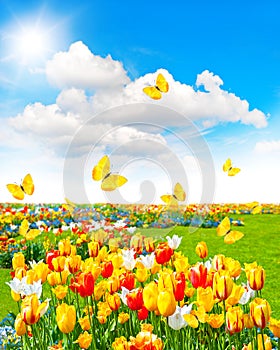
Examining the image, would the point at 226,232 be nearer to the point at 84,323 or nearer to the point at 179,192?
the point at 84,323

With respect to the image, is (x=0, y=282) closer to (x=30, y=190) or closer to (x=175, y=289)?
(x=30, y=190)

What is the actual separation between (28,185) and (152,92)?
6.00 ft

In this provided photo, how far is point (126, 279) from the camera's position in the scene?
2877 mm

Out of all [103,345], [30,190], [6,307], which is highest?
[30,190]

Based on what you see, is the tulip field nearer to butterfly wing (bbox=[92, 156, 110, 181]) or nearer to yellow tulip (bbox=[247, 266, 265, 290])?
yellow tulip (bbox=[247, 266, 265, 290])

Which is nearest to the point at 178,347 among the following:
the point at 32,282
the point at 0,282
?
the point at 32,282

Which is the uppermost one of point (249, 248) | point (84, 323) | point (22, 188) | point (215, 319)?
point (22, 188)

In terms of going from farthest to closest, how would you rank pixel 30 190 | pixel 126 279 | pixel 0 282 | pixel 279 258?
pixel 279 258 < pixel 0 282 < pixel 30 190 < pixel 126 279

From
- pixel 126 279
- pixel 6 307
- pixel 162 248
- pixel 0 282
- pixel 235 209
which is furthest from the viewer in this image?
pixel 235 209

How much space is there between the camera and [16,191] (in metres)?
4.97

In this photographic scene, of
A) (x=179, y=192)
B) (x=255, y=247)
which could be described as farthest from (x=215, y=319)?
(x=255, y=247)

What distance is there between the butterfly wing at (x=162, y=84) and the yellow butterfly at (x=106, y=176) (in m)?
1.04

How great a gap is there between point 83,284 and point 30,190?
8.41ft

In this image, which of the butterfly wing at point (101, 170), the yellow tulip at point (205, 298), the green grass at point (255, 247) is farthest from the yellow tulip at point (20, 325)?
the green grass at point (255, 247)
